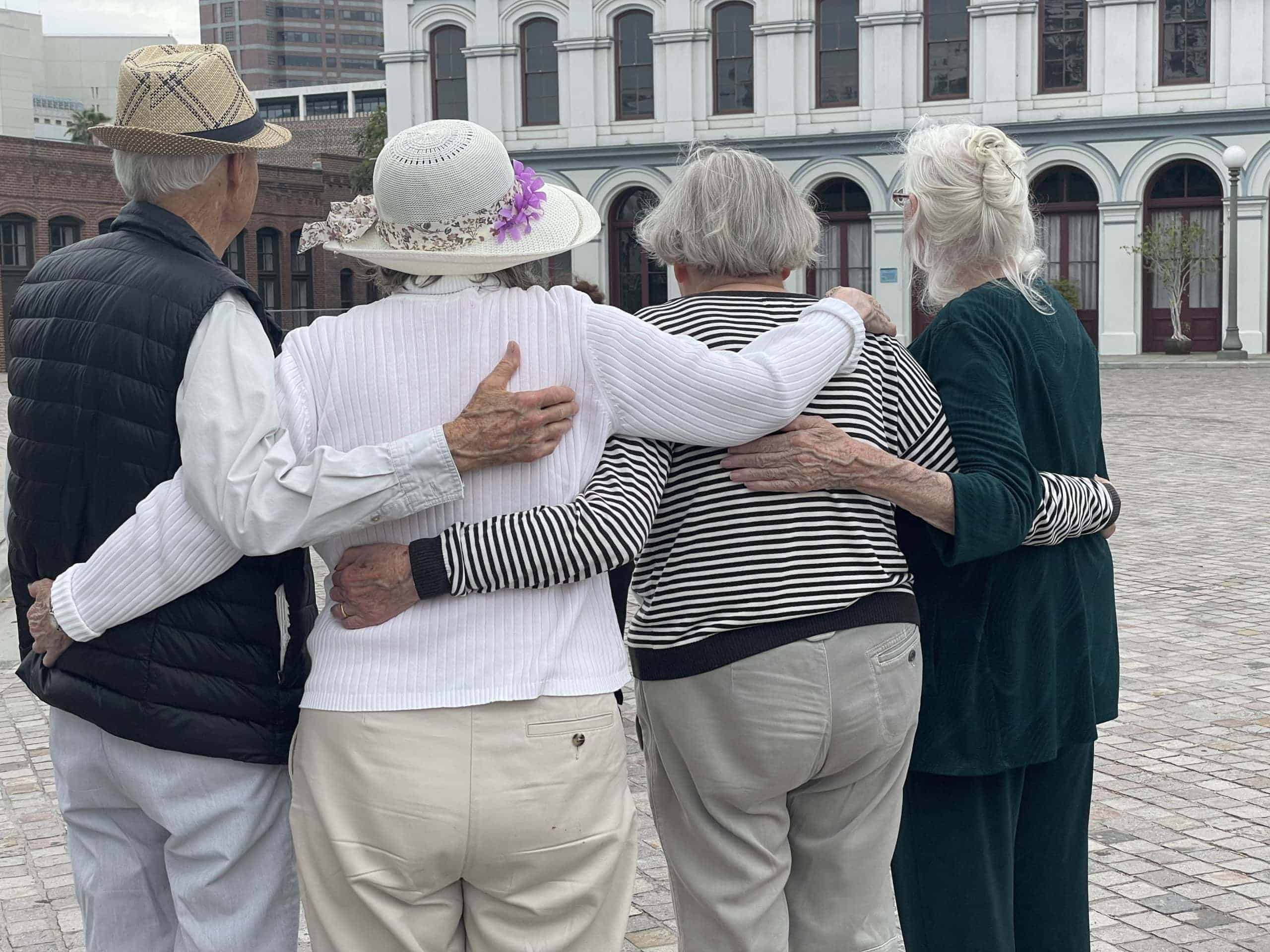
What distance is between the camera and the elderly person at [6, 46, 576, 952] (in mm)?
2219

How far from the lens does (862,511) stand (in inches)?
101

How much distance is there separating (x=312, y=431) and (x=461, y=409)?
24cm

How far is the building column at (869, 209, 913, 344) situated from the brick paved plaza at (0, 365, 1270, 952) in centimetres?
2224

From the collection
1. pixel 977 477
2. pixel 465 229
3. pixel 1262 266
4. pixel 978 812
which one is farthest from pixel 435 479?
pixel 1262 266

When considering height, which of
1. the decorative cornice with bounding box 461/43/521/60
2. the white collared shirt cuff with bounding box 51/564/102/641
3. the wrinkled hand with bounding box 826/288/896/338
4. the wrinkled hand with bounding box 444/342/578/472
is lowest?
the white collared shirt cuff with bounding box 51/564/102/641

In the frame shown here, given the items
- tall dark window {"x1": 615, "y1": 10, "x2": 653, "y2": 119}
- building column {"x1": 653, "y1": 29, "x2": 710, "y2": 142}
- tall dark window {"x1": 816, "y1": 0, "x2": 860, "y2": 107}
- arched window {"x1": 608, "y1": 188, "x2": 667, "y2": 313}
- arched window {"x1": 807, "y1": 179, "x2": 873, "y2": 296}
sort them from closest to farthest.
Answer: tall dark window {"x1": 816, "y1": 0, "x2": 860, "y2": 107}, arched window {"x1": 807, "y1": 179, "x2": 873, "y2": 296}, building column {"x1": 653, "y1": 29, "x2": 710, "y2": 142}, tall dark window {"x1": 615, "y1": 10, "x2": 653, "y2": 119}, arched window {"x1": 608, "y1": 188, "x2": 667, "y2": 313}

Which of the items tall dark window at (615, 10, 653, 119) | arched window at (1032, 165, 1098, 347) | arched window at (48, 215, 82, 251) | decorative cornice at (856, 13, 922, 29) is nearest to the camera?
arched window at (1032, 165, 1098, 347)

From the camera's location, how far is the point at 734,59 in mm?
33469

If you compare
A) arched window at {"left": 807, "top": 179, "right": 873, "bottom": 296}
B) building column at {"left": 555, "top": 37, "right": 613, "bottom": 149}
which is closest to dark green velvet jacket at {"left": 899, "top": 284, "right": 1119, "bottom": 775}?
arched window at {"left": 807, "top": 179, "right": 873, "bottom": 296}

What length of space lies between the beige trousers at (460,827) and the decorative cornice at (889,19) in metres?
31.6

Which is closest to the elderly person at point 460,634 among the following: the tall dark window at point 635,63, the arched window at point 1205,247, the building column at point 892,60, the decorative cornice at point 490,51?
the arched window at point 1205,247

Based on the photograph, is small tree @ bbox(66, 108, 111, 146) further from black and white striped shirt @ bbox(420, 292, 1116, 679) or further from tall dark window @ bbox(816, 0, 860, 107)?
black and white striped shirt @ bbox(420, 292, 1116, 679)

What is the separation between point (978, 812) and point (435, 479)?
131 centimetres

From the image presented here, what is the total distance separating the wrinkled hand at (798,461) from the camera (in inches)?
96.3
